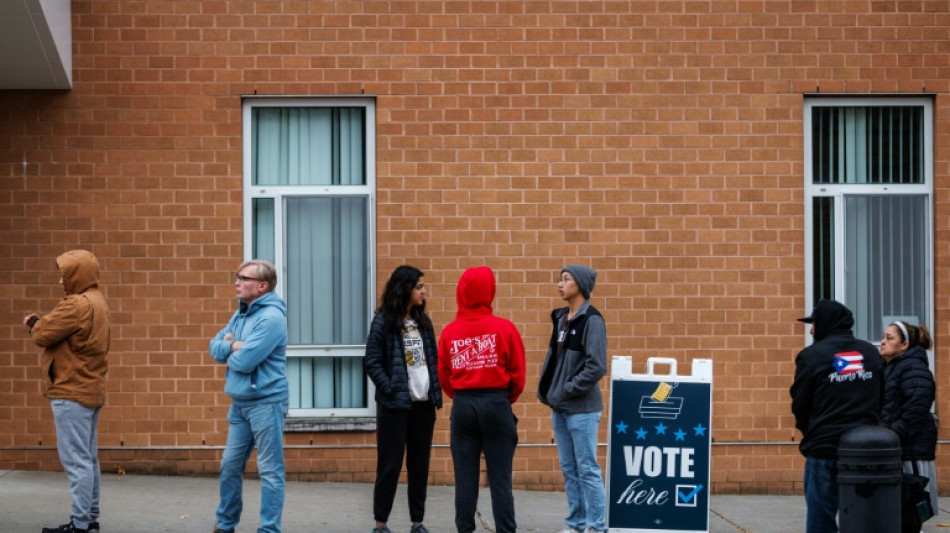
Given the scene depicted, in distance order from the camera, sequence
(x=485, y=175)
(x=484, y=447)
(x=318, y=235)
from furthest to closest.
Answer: (x=318, y=235) → (x=485, y=175) → (x=484, y=447)

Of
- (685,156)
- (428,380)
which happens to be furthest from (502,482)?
(685,156)

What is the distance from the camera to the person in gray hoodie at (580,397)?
8695mm

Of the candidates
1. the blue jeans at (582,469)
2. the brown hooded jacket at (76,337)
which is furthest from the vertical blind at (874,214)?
the brown hooded jacket at (76,337)

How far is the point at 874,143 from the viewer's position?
1159 centimetres

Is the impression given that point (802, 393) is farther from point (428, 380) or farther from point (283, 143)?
point (283, 143)

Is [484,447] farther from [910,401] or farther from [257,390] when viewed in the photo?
[910,401]

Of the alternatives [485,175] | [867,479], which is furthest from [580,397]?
[485,175]

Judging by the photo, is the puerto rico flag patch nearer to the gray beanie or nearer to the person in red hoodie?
the gray beanie

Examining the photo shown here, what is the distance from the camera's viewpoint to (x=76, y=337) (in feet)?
27.6

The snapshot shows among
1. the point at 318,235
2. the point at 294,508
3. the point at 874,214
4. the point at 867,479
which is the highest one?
the point at 874,214

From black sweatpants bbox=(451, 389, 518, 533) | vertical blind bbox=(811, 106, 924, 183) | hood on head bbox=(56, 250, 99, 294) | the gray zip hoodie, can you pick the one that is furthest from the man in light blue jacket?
vertical blind bbox=(811, 106, 924, 183)

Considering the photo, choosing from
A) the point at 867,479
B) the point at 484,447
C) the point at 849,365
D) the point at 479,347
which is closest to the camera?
the point at 867,479

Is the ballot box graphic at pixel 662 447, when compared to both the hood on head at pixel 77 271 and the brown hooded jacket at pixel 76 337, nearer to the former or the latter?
the brown hooded jacket at pixel 76 337

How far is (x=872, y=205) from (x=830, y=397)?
4.34m
